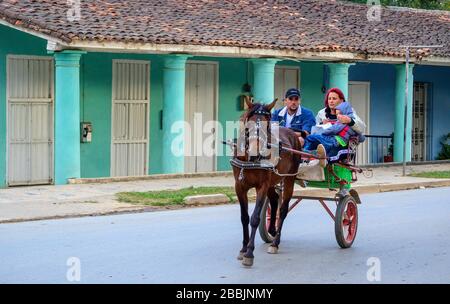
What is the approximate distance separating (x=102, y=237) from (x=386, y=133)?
16.9 m

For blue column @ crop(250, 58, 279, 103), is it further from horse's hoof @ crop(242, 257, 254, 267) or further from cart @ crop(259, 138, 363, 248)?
horse's hoof @ crop(242, 257, 254, 267)

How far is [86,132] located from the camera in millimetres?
20297

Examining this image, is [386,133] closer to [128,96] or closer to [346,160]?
[128,96]

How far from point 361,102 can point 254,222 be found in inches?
675

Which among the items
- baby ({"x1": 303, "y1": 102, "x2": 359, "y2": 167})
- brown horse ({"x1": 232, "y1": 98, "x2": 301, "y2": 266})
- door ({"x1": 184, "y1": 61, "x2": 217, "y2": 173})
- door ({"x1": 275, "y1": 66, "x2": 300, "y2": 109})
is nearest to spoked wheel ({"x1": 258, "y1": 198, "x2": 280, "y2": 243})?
brown horse ({"x1": 232, "y1": 98, "x2": 301, "y2": 266})

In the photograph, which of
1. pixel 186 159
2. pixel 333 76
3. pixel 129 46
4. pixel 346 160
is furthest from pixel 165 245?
pixel 333 76

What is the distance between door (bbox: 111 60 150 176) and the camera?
20922 millimetres

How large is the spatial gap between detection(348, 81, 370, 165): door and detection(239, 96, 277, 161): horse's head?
16.4 meters

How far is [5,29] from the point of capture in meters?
19.0
